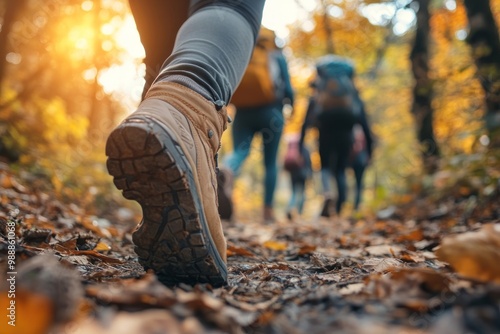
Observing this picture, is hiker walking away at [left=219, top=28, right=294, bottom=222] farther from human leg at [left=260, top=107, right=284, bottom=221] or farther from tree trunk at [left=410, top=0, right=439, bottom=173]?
tree trunk at [left=410, top=0, right=439, bottom=173]

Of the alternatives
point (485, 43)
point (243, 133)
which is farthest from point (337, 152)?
point (485, 43)

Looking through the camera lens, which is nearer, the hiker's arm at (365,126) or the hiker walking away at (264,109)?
the hiker walking away at (264,109)

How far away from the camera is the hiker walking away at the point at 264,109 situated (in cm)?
427

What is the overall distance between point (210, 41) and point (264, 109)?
3.44 meters

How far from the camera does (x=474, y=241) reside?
90cm

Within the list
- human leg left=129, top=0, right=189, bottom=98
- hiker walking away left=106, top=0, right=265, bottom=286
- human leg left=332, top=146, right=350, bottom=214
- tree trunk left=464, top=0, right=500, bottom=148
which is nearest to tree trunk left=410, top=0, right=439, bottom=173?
human leg left=332, top=146, right=350, bottom=214

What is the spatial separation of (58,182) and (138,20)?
7.24ft

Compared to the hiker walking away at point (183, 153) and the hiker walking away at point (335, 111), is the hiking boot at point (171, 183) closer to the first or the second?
the hiker walking away at point (183, 153)

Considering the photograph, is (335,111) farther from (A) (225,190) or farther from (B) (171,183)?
(B) (171,183)

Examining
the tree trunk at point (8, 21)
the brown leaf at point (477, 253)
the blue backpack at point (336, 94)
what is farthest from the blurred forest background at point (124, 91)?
the brown leaf at point (477, 253)

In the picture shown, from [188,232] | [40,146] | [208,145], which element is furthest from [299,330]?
[40,146]

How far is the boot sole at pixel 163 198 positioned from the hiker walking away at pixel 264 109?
9.02 feet

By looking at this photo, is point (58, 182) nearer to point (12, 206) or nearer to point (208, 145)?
point (12, 206)

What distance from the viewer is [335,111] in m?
5.46
